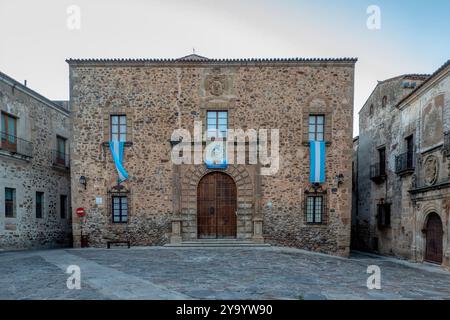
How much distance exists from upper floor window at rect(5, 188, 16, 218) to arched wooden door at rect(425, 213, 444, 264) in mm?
18846

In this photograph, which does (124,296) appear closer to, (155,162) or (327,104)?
(155,162)

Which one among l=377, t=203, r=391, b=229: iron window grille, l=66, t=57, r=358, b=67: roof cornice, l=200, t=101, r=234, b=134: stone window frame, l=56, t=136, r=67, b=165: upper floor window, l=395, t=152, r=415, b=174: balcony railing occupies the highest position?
l=66, t=57, r=358, b=67: roof cornice

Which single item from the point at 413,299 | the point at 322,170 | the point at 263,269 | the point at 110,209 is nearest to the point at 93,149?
the point at 110,209

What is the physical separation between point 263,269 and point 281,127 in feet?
24.3

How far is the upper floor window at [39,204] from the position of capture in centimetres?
1483

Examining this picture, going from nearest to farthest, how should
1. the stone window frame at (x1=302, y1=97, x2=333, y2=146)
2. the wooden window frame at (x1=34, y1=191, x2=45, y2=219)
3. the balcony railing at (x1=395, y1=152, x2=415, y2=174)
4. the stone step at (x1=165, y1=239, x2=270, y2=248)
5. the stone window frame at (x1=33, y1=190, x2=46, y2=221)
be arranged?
the stone step at (x1=165, y1=239, x2=270, y2=248), the stone window frame at (x1=302, y1=97, x2=333, y2=146), the balcony railing at (x1=395, y1=152, x2=415, y2=174), the stone window frame at (x1=33, y1=190, x2=46, y2=221), the wooden window frame at (x1=34, y1=191, x2=45, y2=219)

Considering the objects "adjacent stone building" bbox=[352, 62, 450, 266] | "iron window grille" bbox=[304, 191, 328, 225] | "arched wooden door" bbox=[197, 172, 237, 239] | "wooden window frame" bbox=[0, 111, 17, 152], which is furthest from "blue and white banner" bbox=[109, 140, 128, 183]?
"adjacent stone building" bbox=[352, 62, 450, 266]

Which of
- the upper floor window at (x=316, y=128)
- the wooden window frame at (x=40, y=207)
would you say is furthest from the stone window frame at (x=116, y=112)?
the upper floor window at (x=316, y=128)

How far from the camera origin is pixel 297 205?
13305 millimetres

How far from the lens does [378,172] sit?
1717cm

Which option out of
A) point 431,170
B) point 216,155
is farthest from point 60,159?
point 431,170

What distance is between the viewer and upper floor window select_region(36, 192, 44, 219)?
48.7ft

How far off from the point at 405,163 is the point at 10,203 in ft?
63.6

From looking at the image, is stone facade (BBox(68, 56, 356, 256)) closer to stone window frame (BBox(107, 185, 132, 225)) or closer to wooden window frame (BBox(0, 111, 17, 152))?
stone window frame (BBox(107, 185, 132, 225))
